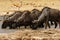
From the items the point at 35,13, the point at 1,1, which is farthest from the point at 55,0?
the point at 35,13

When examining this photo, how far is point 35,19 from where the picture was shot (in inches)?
791

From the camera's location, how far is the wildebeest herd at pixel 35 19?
1920 centimetres

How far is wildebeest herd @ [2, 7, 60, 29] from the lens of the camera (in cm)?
1920

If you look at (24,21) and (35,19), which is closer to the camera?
(24,21)

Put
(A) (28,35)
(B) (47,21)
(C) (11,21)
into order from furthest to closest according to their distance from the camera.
→ (C) (11,21) < (B) (47,21) < (A) (28,35)

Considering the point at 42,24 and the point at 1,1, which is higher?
the point at 1,1

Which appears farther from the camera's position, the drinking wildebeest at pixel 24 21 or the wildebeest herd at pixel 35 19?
the drinking wildebeest at pixel 24 21

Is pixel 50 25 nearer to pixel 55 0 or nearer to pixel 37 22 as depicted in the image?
pixel 37 22

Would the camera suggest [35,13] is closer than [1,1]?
Yes

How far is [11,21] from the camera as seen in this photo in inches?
802

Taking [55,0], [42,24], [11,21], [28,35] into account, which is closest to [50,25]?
[42,24]

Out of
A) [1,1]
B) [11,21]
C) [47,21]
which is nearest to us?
[47,21]

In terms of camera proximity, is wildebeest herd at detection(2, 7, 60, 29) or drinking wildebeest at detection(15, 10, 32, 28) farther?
drinking wildebeest at detection(15, 10, 32, 28)

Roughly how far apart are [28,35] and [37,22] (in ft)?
27.8
